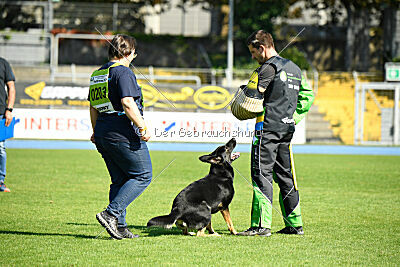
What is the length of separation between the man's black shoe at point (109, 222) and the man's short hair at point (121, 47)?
58.5 inches

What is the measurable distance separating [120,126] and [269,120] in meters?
1.44

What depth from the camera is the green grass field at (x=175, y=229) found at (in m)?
5.17

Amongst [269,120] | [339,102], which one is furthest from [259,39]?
[339,102]

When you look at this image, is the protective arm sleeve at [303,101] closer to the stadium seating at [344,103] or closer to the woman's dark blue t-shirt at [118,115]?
the woman's dark blue t-shirt at [118,115]

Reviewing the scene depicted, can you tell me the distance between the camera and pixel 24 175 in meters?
11.0

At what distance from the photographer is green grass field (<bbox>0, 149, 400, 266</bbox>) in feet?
17.0

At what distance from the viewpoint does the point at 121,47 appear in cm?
577

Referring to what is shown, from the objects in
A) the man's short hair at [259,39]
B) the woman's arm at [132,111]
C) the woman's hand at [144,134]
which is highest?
the man's short hair at [259,39]

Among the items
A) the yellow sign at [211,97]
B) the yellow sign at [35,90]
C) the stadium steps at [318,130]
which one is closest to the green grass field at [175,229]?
the yellow sign at [35,90]

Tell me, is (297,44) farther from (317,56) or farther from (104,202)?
(104,202)

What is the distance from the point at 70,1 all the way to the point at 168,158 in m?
16.4

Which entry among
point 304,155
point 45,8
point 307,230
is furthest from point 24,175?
point 45,8

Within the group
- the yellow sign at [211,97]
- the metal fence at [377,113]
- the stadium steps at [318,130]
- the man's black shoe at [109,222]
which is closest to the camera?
the man's black shoe at [109,222]

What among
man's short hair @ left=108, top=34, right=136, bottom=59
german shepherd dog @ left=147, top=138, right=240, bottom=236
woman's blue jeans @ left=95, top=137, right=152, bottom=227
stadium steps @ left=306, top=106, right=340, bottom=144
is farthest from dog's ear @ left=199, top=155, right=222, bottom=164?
stadium steps @ left=306, top=106, right=340, bottom=144
